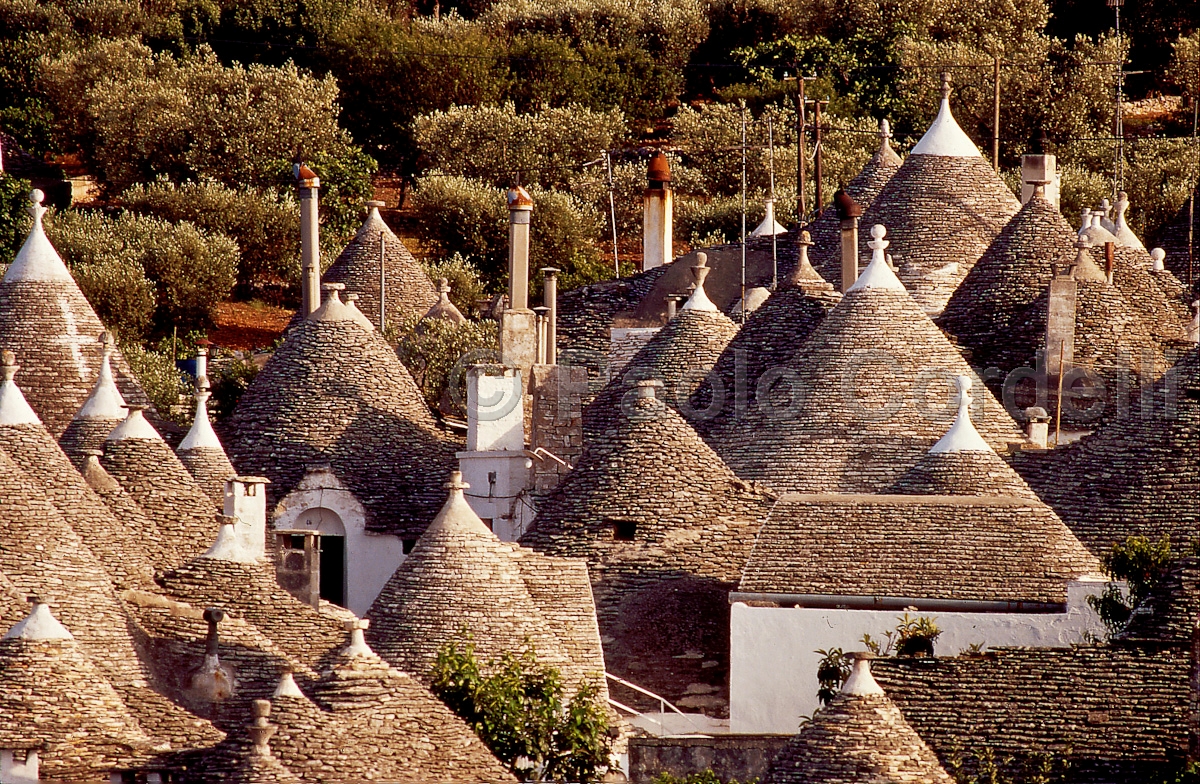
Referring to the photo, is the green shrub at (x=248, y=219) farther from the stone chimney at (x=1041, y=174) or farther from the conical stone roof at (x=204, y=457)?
the conical stone roof at (x=204, y=457)

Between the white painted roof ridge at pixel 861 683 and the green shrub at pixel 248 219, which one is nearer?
the white painted roof ridge at pixel 861 683

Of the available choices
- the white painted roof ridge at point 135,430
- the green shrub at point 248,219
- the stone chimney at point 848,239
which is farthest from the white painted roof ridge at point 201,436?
the green shrub at point 248,219

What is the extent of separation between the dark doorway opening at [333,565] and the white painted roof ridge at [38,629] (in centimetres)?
1386

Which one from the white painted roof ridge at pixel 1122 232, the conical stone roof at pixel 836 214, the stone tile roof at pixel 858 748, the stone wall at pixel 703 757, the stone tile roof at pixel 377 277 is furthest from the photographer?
the stone tile roof at pixel 377 277

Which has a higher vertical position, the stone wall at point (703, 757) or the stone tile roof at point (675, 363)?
the stone tile roof at point (675, 363)

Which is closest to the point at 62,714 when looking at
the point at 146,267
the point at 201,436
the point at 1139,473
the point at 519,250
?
the point at 201,436

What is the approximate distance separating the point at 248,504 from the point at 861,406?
28.3ft

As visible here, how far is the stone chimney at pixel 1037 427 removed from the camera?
41544 mm

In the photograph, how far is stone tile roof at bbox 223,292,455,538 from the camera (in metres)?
42.6

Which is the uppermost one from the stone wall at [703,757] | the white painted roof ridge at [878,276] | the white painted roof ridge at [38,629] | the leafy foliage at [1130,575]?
the white painted roof ridge at [878,276]

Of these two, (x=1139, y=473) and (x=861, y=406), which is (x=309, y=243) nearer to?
(x=861, y=406)

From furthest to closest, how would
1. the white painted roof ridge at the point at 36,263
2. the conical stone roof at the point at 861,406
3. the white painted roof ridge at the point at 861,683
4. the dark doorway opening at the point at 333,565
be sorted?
the white painted roof ridge at the point at 36,263 < the dark doorway opening at the point at 333,565 < the conical stone roof at the point at 861,406 < the white painted roof ridge at the point at 861,683

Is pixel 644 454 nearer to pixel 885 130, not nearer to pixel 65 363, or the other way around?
pixel 65 363

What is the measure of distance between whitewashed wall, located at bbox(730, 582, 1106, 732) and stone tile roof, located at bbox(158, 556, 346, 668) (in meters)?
4.59
